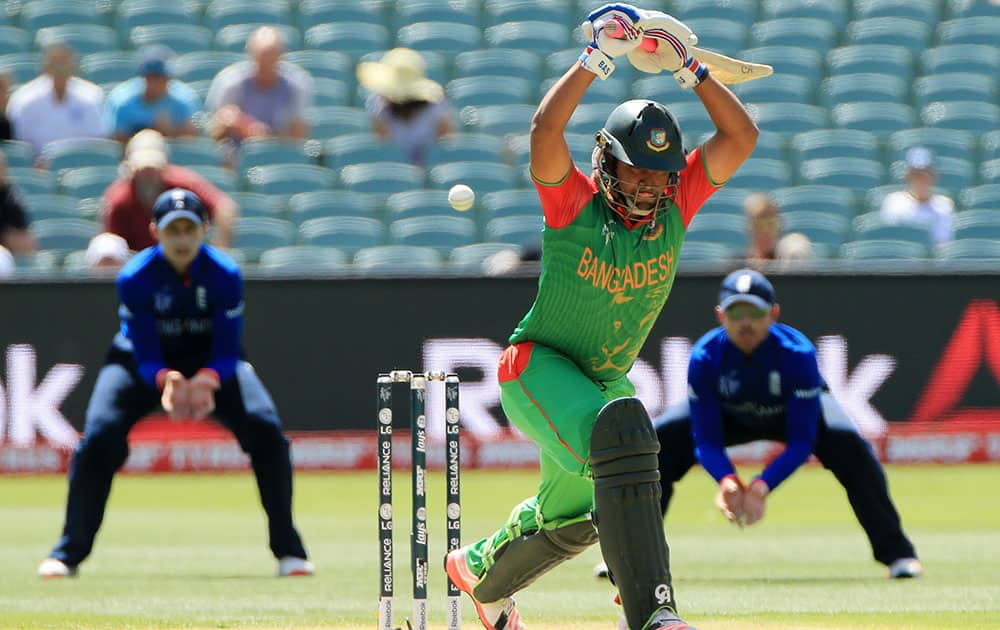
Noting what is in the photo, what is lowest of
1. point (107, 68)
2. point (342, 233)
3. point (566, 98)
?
point (566, 98)

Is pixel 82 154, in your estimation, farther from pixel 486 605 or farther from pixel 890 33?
pixel 486 605

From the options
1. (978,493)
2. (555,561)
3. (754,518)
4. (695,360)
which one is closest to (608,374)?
(555,561)

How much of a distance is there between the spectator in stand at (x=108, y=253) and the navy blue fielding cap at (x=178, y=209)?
4409 mm

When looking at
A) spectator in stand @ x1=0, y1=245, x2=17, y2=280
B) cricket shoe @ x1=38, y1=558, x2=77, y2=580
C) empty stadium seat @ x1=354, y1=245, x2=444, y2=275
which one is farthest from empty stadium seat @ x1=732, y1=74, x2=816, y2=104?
cricket shoe @ x1=38, y1=558, x2=77, y2=580

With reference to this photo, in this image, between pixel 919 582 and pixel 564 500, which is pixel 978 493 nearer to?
pixel 919 582

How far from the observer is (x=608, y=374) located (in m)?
5.94

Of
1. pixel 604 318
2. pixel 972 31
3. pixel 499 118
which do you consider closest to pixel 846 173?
pixel 972 31

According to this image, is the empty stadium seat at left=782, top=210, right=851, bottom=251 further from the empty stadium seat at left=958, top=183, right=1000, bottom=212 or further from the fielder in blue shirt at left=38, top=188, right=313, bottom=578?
the fielder in blue shirt at left=38, top=188, right=313, bottom=578

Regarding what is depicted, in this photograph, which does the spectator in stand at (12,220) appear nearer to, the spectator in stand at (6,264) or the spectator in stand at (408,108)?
the spectator in stand at (6,264)

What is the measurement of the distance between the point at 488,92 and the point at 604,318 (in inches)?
441

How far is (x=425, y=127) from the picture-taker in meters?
16.0

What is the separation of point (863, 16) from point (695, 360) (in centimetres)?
1070

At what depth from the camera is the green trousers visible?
5.46m

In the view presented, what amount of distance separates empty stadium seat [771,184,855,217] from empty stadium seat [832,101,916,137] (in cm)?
141
